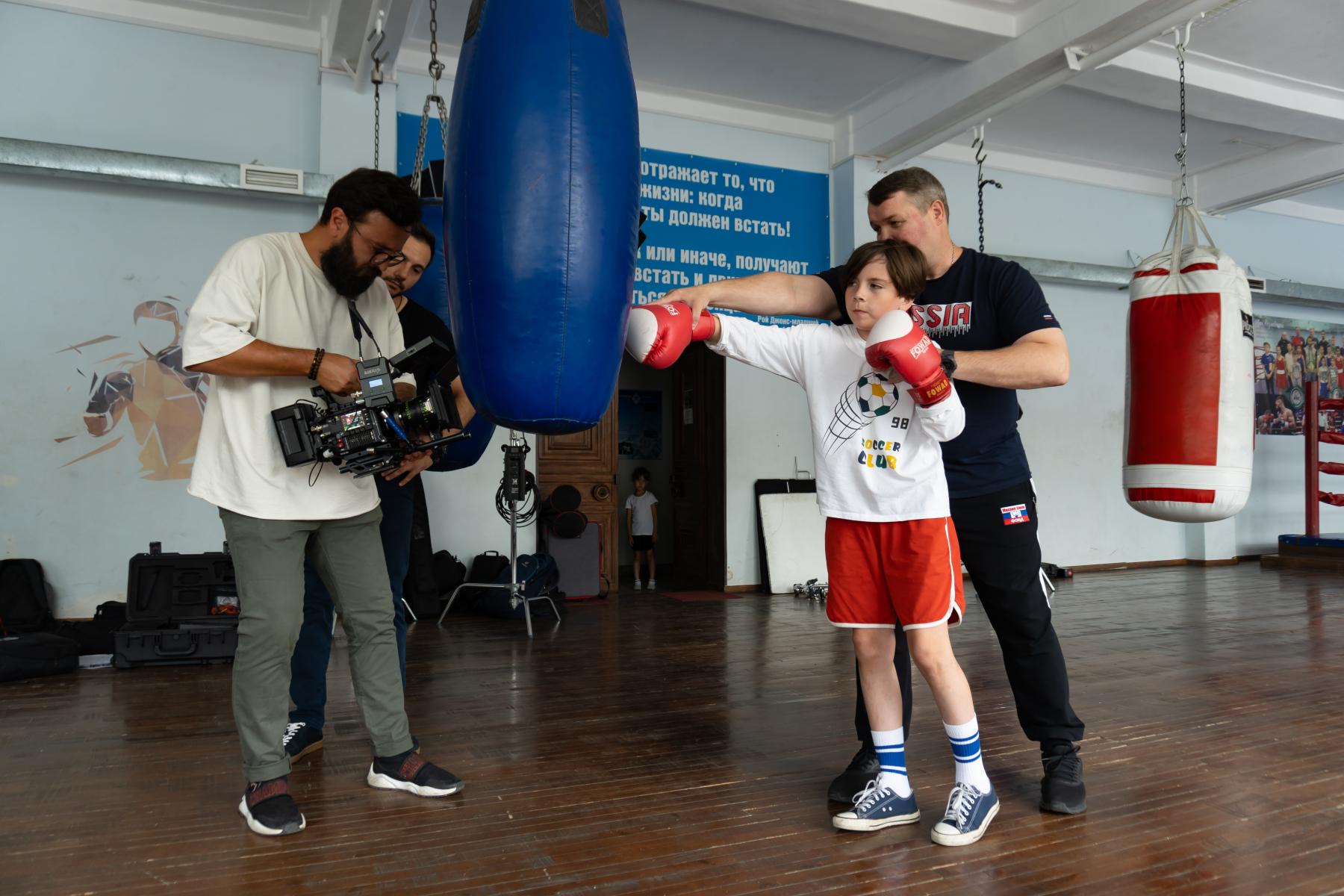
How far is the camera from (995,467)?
2182 mm

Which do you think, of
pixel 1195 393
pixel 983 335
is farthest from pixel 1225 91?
pixel 983 335

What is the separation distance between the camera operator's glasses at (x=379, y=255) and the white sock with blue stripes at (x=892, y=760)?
1.60m

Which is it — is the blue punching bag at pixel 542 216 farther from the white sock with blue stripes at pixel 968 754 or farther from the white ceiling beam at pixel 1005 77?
the white ceiling beam at pixel 1005 77

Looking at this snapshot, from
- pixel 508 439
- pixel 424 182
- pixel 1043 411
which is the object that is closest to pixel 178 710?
pixel 424 182

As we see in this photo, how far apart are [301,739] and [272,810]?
1.87ft

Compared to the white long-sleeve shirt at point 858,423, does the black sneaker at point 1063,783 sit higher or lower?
lower

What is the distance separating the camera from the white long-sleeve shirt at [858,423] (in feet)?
6.40

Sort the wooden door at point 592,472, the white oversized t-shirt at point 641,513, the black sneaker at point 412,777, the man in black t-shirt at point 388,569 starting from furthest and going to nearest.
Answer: the white oversized t-shirt at point 641,513 < the wooden door at point 592,472 < the man in black t-shirt at point 388,569 < the black sneaker at point 412,777

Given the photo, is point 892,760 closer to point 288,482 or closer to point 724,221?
point 288,482

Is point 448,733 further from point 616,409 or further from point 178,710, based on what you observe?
point 616,409

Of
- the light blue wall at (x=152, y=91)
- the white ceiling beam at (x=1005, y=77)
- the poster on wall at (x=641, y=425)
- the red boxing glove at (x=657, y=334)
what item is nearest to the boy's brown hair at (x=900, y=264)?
the red boxing glove at (x=657, y=334)

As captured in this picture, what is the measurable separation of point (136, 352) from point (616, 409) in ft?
9.93

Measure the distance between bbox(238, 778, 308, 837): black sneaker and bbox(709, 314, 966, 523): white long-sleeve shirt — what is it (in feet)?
4.43

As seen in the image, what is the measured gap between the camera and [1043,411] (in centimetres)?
764
